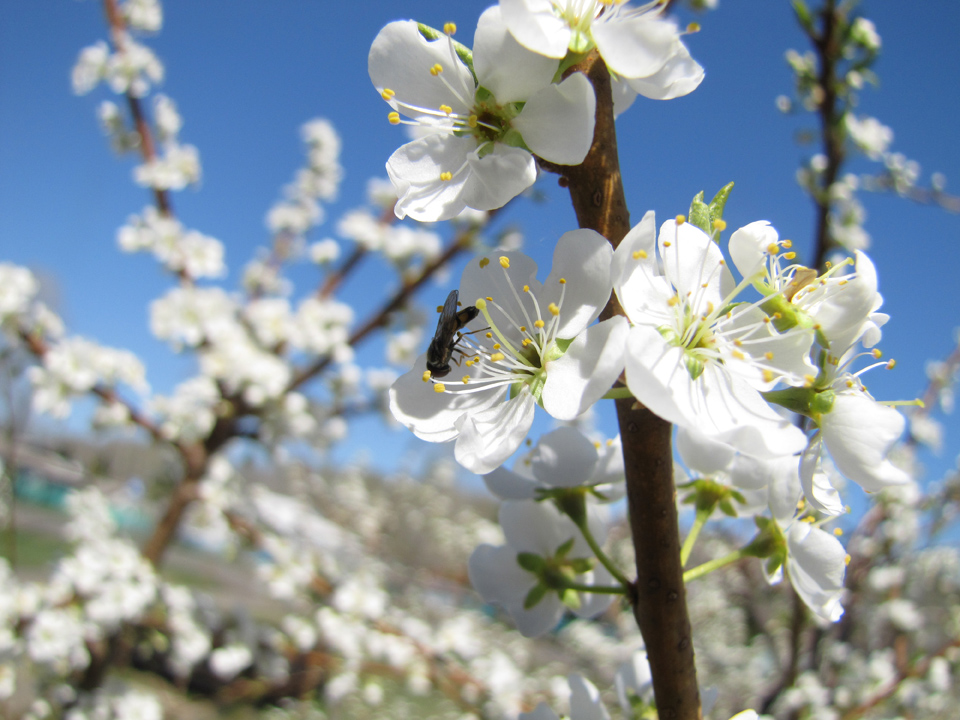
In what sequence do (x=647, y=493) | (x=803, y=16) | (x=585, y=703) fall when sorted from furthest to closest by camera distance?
(x=803, y=16) → (x=585, y=703) → (x=647, y=493)

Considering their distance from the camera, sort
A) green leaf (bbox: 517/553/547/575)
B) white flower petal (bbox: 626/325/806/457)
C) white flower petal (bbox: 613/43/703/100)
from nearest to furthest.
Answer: white flower petal (bbox: 626/325/806/457) → white flower petal (bbox: 613/43/703/100) → green leaf (bbox: 517/553/547/575)

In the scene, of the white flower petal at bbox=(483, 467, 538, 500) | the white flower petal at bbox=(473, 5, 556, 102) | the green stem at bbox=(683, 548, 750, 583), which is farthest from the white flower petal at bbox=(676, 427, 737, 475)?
the white flower petal at bbox=(473, 5, 556, 102)

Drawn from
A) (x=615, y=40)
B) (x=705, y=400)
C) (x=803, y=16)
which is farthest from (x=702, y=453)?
(x=803, y=16)

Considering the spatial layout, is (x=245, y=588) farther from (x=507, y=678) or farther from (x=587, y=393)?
(x=587, y=393)

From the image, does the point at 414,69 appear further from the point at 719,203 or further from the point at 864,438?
the point at 864,438

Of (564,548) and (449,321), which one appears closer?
(449,321)

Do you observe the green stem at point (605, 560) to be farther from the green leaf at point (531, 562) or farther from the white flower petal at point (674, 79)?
the white flower petal at point (674, 79)

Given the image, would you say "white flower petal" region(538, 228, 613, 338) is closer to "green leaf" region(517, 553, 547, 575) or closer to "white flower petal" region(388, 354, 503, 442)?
"white flower petal" region(388, 354, 503, 442)
